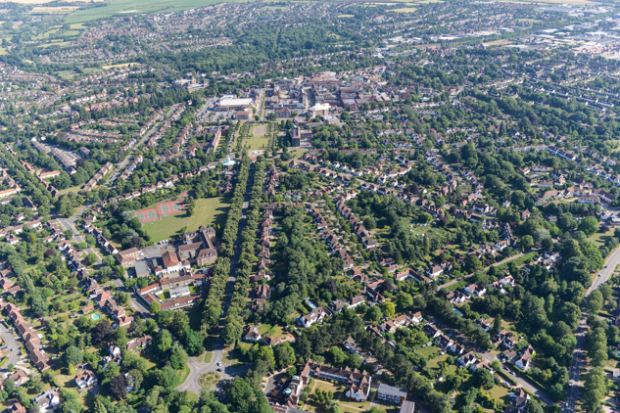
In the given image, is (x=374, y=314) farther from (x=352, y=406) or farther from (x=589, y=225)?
(x=589, y=225)

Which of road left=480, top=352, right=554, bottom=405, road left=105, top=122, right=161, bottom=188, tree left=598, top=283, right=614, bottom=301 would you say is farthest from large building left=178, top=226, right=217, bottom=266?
tree left=598, top=283, right=614, bottom=301

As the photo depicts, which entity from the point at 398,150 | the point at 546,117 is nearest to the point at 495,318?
the point at 398,150

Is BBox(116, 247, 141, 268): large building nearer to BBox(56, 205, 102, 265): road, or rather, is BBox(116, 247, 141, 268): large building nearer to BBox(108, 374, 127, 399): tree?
BBox(56, 205, 102, 265): road

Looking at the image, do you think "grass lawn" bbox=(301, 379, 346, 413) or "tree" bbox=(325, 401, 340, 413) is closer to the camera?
"tree" bbox=(325, 401, 340, 413)

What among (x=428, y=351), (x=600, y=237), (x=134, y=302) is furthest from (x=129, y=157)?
(x=600, y=237)

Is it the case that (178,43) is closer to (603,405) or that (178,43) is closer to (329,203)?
(329,203)

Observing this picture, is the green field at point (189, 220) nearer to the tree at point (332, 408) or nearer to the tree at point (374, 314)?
the tree at point (374, 314)

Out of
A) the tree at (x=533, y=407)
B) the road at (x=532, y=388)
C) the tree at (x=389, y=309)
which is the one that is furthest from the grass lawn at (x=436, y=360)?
the tree at (x=533, y=407)

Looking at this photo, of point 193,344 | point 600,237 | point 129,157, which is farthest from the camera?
point 129,157
